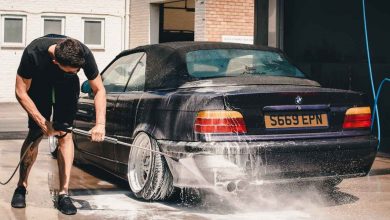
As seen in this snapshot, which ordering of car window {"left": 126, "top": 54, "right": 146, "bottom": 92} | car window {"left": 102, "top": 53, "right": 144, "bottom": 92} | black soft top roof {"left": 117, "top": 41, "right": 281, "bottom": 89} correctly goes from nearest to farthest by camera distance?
1. black soft top roof {"left": 117, "top": 41, "right": 281, "bottom": 89}
2. car window {"left": 126, "top": 54, "right": 146, "bottom": 92}
3. car window {"left": 102, "top": 53, "right": 144, "bottom": 92}

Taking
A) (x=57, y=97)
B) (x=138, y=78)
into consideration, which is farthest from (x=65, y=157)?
(x=138, y=78)

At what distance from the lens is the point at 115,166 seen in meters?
6.50

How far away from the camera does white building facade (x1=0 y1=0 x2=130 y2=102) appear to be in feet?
73.2

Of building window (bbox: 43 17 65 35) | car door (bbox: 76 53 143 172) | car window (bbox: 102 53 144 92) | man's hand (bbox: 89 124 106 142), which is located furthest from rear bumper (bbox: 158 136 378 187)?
building window (bbox: 43 17 65 35)

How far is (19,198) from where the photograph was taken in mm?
5645

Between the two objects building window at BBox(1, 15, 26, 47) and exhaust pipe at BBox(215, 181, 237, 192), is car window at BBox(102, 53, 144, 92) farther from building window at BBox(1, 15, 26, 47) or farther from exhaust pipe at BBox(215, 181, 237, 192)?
building window at BBox(1, 15, 26, 47)

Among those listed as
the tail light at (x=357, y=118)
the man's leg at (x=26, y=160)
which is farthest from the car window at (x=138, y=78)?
the tail light at (x=357, y=118)

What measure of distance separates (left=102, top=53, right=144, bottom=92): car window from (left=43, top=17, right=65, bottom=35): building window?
16077 millimetres

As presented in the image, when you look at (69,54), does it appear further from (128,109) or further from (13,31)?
(13,31)

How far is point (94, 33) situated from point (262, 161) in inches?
746

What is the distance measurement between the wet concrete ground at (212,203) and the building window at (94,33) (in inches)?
649

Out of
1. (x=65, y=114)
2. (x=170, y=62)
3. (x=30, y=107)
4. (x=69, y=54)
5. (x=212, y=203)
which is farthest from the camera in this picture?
(x=170, y=62)

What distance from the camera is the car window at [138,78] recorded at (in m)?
6.43

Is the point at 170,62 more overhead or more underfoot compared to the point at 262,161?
more overhead
